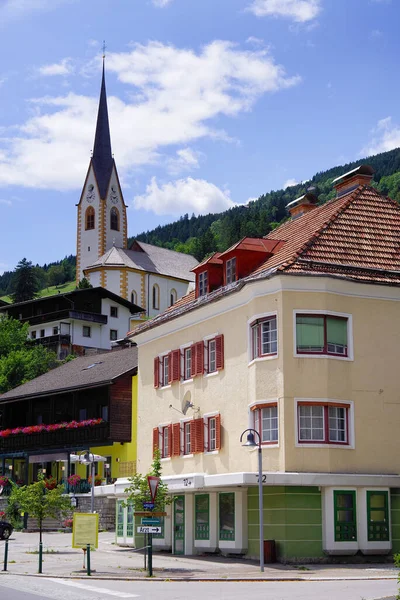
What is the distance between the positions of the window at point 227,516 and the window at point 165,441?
5.20m

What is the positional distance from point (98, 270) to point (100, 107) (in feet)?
98.7

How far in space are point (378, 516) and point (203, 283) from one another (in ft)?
36.1

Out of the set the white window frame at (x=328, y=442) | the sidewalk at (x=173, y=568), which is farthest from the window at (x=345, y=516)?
the white window frame at (x=328, y=442)

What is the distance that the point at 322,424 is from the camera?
1125 inches

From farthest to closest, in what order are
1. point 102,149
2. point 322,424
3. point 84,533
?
point 102,149 → point 322,424 → point 84,533

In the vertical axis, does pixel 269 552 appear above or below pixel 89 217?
below

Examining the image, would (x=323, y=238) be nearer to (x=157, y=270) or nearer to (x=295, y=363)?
(x=295, y=363)

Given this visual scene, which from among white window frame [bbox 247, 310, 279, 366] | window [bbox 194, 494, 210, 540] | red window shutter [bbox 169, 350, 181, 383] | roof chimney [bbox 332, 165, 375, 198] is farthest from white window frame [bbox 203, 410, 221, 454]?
roof chimney [bbox 332, 165, 375, 198]

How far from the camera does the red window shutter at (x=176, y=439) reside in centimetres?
3469

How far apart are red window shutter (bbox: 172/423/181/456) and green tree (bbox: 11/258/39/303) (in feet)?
368

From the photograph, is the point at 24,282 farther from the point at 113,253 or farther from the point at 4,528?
the point at 4,528

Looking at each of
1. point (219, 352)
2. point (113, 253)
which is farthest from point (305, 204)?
point (113, 253)

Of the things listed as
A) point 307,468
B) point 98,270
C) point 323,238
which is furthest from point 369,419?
point 98,270

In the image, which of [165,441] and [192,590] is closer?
[192,590]
